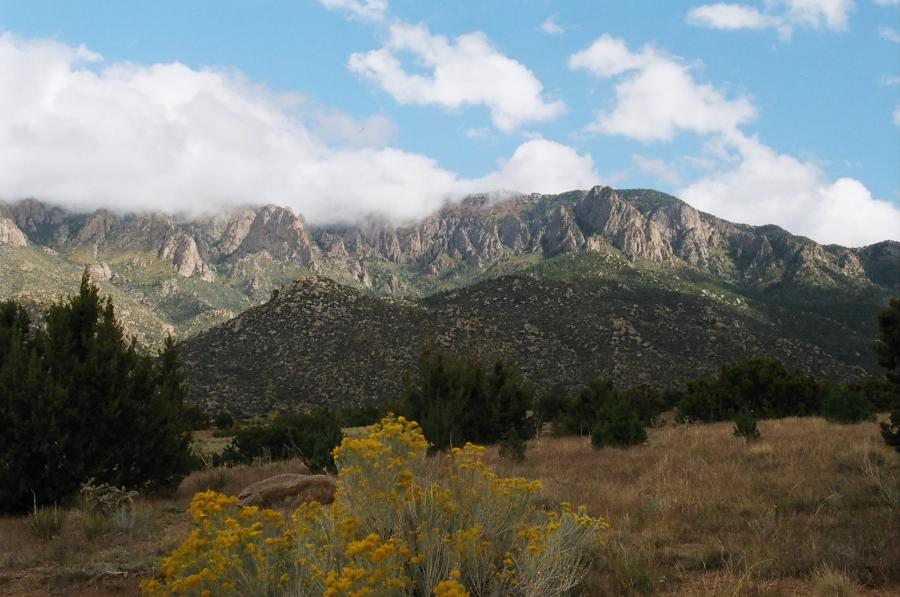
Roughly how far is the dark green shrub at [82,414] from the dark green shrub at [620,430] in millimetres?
11503

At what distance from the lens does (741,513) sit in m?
7.53

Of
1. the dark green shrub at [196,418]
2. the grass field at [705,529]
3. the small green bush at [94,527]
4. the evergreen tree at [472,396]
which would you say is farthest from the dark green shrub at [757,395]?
the dark green shrub at [196,418]

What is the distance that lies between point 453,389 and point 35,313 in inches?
3230

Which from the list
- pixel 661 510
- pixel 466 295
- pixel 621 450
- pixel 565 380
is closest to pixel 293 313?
pixel 466 295

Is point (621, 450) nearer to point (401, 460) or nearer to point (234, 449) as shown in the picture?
point (401, 460)

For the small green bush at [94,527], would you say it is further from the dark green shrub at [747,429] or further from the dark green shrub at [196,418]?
the dark green shrub at [196,418]

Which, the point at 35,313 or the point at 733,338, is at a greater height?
the point at 35,313

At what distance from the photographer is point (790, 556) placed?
18.4ft

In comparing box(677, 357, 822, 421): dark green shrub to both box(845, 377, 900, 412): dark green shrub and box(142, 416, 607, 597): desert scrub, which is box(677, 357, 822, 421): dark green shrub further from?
box(142, 416, 607, 597): desert scrub

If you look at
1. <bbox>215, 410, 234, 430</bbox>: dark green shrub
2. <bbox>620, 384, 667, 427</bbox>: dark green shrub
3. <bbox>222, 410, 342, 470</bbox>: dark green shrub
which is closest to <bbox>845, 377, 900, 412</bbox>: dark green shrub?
<bbox>620, 384, 667, 427</bbox>: dark green shrub

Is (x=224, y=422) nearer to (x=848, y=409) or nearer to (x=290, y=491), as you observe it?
(x=290, y=491)

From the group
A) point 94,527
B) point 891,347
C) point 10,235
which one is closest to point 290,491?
point 94,527

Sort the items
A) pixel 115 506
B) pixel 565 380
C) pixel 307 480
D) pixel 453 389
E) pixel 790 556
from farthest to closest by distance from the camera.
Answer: pixel 565 380, pixel 453 389, pixel 307 480, pixel 115 506, pixel 790 556

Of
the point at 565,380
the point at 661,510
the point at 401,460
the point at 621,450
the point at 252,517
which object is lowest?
the point at 565,380
